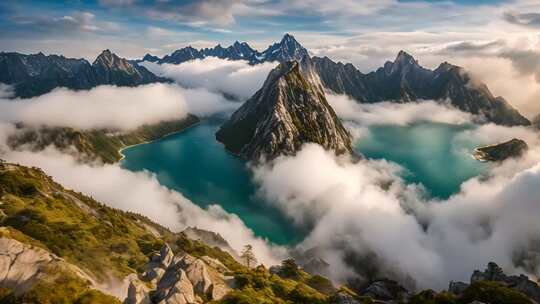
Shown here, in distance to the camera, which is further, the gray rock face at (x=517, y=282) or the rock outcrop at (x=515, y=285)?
the gray rock face at (x=517, y=282)

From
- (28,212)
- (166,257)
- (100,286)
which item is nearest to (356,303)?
(166,257)

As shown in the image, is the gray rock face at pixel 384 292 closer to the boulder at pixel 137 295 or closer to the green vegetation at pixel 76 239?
the green vegetation at pixel 76 239

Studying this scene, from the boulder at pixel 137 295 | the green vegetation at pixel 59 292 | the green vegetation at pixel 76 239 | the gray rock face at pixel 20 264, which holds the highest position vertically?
the gray rock face at pixel 20 264

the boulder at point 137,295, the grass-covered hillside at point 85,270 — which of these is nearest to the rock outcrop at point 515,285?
the grass-covered hillside at point 85,270

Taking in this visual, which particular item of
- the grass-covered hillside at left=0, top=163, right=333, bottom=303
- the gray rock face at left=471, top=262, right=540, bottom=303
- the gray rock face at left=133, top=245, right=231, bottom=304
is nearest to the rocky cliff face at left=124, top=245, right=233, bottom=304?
the gray rock face at left=133, top=245, right=231, bottom=304

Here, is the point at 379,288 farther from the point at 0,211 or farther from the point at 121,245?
the point at 0,211

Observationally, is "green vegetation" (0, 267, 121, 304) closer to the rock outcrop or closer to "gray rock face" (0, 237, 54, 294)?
"gray rock face" (0, 237, 54, 294)

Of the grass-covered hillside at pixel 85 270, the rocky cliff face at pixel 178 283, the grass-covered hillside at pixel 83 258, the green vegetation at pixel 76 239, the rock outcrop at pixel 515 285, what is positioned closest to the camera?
the grass-covered hillside at pixel 83 258

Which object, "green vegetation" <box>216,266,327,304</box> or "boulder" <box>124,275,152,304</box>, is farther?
"green vegetation" <box>216,266,327,304</box>

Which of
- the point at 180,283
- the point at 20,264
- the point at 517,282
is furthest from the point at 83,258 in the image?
the point at 517,282
